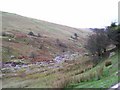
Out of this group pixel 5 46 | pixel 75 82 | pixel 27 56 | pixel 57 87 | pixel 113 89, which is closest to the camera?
pixel 113 89

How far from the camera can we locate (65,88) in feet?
61.1

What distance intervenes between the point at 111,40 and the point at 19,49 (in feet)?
160

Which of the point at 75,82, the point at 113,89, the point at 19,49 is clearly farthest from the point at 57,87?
the point at 19,49

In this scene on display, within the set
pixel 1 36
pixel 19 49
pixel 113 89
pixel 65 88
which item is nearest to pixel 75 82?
pixel 65 88

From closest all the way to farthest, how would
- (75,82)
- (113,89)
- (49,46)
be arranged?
(113,89)
(75,82)
(49,46)

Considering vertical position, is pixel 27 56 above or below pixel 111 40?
below

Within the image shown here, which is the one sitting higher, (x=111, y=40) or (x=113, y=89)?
(x=111, y=40)

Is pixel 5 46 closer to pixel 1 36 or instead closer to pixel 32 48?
pixel 32 48

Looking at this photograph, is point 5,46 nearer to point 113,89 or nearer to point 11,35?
point 11,35

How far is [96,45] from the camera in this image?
33.0 m

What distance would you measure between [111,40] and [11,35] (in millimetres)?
67654

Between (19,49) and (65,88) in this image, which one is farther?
(19,49)

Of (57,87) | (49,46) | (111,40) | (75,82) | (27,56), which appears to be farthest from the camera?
(49,46)

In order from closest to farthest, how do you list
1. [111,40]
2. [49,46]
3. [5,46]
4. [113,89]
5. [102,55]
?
[113,89] < [111,40] < [102,55] < [5,46] < [49,46]
